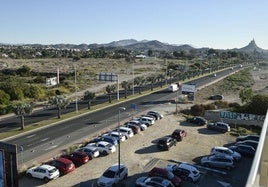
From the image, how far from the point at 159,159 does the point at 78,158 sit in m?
7.56

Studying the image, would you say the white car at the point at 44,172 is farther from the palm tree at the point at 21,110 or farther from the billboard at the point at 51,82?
the billboard at the point at 51,82

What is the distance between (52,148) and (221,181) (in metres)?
16.6

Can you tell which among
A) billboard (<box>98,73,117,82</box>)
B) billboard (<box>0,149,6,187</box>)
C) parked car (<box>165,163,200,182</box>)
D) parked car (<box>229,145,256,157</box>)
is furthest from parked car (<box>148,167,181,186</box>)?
billboard (<box>98,73,117,82</box>)

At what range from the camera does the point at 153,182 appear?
24.4 meters

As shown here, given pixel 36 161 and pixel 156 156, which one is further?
pixel 156 156

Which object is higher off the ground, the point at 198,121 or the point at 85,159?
the point at 198,121

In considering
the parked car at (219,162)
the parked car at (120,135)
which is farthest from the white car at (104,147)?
the parked car at (219,162)

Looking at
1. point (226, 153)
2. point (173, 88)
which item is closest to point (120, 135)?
point (226, 153)

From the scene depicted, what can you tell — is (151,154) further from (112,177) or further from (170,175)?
(112,177)

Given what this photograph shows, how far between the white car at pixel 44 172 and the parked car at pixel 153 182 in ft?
21.5

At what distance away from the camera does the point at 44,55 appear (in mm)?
198375

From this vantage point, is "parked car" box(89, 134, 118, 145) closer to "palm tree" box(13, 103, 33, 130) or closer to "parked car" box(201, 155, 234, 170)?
"parked car" box(201, 155, 234, 170)

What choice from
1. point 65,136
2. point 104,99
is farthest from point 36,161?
point 104,99

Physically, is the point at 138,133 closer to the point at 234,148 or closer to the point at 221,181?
the point at 234,148
